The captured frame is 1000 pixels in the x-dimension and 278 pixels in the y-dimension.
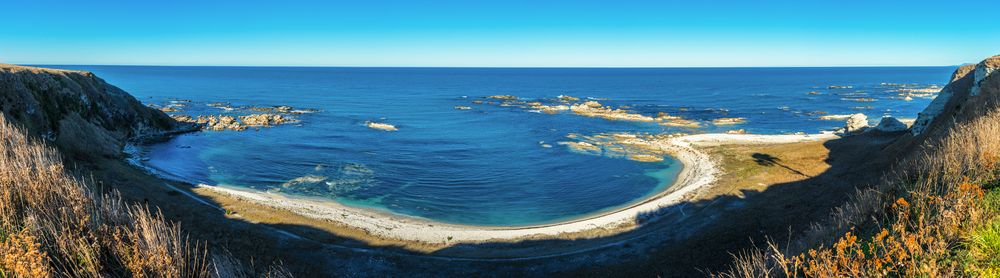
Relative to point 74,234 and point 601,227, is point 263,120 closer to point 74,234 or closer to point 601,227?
point 601,227

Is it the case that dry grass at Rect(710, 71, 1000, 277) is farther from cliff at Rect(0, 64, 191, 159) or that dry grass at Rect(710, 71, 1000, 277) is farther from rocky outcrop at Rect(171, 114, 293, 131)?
rocky outcrop at Rect(171, 114, 293, 131)

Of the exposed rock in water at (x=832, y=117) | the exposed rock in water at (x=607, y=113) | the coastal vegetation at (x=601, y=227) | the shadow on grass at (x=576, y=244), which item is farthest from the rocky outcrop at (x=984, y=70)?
the exposed rock in water at (x=832, y=117)

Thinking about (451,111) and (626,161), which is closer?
(626,161)

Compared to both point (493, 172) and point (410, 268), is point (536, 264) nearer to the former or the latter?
point (410, 268)

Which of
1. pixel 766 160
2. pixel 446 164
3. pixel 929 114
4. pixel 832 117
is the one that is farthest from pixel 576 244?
pixel 832 117

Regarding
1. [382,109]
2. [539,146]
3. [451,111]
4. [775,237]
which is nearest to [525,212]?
[775,237]

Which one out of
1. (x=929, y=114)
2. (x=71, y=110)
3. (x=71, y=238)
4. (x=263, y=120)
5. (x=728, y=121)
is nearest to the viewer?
(x=71, y=238)

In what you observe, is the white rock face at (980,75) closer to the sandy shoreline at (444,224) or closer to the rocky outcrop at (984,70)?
the rocky outcrop at (984,70)
